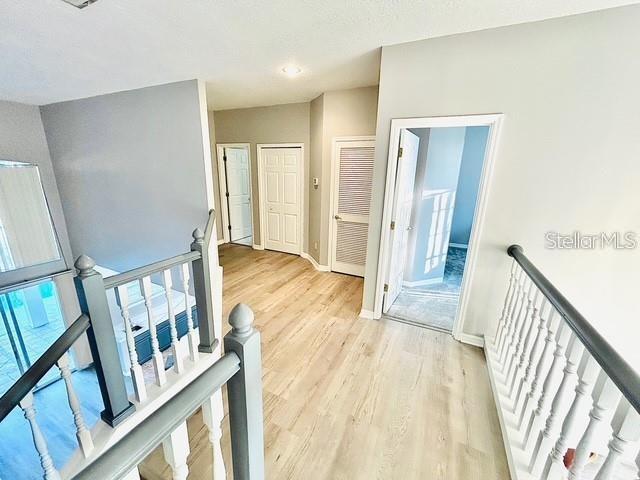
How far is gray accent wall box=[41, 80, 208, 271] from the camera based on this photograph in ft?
10.0

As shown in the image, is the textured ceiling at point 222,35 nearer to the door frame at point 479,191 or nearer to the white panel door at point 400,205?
the door frame at point 479,191

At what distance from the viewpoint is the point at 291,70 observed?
2662mm

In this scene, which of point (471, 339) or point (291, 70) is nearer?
point (471, 339)

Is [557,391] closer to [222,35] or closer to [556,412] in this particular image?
[556,412]

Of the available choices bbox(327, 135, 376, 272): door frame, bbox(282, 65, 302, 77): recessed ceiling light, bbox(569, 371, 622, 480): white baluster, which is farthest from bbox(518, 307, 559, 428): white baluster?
bbox(282, 65, 302, 77): recessed ceiling light

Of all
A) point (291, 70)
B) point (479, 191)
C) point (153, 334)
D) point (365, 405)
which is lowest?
point (365, 405)

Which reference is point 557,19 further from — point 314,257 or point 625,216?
point 314,257

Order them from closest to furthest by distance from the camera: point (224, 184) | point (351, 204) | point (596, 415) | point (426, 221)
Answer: point (596, 415) < point (426, 221) < point (351, 204) < point (224, 184)

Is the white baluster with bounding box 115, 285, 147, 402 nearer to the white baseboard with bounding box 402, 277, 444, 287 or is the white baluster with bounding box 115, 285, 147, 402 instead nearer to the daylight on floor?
the daylight on floor

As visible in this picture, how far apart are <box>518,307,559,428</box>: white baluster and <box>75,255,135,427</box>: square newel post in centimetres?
223

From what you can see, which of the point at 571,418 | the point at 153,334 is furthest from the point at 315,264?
the point at 571,418

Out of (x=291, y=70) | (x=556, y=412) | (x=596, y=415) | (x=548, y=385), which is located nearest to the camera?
(x=596, y=415)

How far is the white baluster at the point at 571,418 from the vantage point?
Result: 92 cm

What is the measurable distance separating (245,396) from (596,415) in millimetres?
1098
